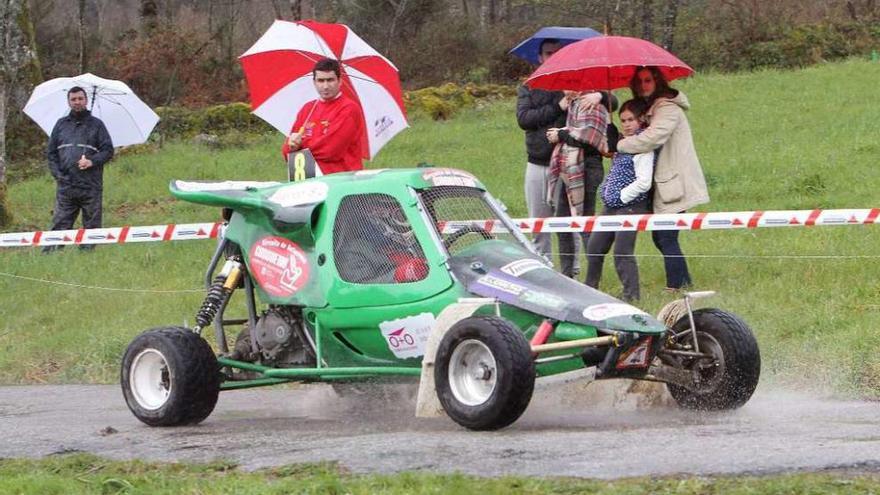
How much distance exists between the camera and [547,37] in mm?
13188

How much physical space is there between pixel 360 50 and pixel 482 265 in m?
4.57

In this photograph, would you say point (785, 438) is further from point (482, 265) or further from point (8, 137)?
point (8, 137)

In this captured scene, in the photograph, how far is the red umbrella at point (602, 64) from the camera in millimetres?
11484

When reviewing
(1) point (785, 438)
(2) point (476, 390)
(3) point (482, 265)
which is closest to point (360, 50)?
(3) point (482, 265)

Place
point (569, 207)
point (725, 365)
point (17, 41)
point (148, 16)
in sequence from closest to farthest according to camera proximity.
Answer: point (725, 365) → point (569, 207) → point (17, 41) → point (148, 16)

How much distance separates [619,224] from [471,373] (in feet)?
13.5

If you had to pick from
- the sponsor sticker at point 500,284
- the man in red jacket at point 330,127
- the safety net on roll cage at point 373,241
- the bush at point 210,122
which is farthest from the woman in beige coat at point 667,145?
the bush at point 210,122

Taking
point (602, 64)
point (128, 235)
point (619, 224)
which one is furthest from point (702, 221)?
point (128, 235)

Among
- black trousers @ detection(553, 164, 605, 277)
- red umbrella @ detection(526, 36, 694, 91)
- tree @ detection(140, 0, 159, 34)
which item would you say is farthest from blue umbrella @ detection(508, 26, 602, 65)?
tree @ detection(140, 0, 159, 34)

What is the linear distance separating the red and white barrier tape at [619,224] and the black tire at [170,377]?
1.75 m

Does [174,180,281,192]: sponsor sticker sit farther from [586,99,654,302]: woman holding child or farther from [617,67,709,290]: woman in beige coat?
[617,67,709,290]: woman in beige coat

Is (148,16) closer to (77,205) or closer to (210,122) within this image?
(210,122)

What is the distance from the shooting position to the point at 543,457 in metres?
6.49

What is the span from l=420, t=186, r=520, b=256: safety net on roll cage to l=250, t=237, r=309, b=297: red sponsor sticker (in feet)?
2.96
